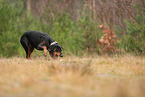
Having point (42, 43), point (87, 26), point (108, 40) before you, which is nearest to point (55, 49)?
point (42, 43)

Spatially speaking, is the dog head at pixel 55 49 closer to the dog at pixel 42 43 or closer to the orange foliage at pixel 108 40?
the dog at pixel 42 43

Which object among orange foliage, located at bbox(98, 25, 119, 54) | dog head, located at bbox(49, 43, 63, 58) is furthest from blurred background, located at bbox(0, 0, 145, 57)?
dog head, located at bbox(49, 43, 63, 58)

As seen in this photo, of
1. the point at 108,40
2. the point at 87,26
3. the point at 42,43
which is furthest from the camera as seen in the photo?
the point at 87,26

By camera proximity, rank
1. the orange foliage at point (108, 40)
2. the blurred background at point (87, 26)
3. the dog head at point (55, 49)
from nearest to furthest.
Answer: the dog head at point (55, 49) → the blurred background at point (87, 26) → the orange foliage at point (108, 40)

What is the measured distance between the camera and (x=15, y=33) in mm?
12875

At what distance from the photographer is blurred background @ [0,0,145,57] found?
8.59m

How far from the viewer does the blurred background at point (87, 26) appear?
28.2 feet

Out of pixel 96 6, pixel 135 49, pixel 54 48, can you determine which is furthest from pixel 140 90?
pixel 96 6

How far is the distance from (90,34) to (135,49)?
3.42m

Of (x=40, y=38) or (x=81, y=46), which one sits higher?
(x=40, y=38)

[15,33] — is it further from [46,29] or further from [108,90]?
[108,90]

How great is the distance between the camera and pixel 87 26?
1097 cm

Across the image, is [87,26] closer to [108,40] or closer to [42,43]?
[108,40]

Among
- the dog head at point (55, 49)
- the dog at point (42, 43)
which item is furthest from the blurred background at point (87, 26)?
the dog at point (42, 43)
